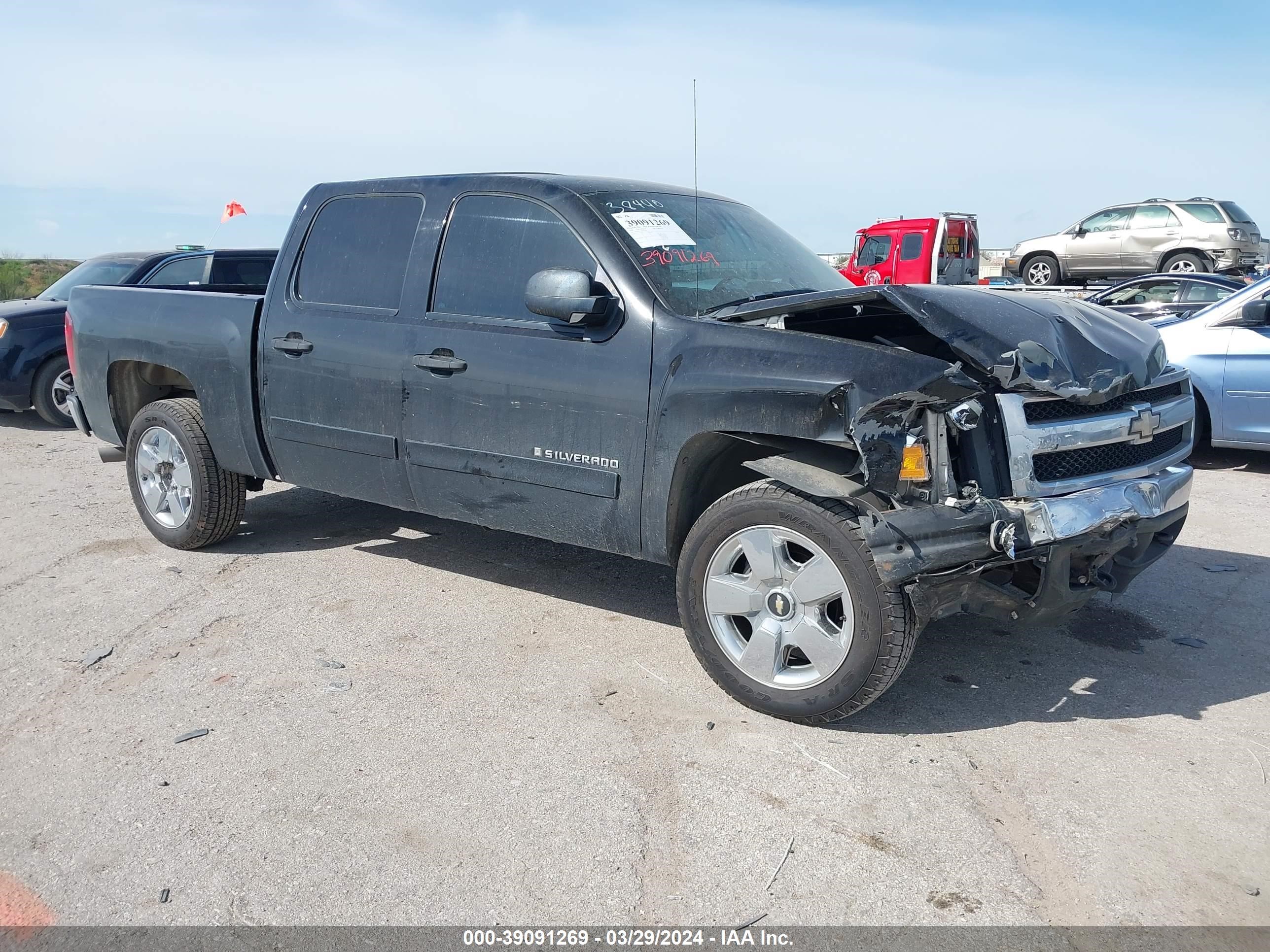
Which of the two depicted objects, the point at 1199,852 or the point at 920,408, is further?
the point at 920,408

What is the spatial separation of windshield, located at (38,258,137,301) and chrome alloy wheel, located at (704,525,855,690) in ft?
30.3

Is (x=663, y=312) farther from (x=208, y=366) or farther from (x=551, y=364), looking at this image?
(x=208, y=366)

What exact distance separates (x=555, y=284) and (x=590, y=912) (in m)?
2.26

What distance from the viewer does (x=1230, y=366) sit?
25.7 ft

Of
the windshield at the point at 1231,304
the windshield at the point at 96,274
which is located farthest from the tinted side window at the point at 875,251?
the windshield at the point at 96,274

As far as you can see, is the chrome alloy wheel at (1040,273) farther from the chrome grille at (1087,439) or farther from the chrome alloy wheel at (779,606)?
the chrome alloy wheel at (779,606)

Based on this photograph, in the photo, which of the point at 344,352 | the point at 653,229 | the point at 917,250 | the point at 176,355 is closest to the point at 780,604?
the point at 653,229

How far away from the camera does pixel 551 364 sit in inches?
167

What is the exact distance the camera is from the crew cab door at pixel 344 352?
15.8 feet

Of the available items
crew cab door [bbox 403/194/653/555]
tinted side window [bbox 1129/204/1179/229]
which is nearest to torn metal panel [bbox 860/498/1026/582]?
crew cab door [bbox 403/194/653/555]

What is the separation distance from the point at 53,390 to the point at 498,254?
7984 mm

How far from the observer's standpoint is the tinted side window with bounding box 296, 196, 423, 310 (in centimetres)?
488

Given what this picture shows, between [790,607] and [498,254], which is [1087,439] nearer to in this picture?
[790,607]

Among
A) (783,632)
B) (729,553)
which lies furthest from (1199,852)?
(729,553)
